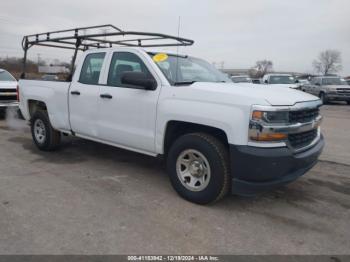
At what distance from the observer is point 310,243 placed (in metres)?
3.18

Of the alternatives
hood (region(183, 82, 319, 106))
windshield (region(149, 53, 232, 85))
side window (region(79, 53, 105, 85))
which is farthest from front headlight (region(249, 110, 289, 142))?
side window (region(79, 53, 105, 85))

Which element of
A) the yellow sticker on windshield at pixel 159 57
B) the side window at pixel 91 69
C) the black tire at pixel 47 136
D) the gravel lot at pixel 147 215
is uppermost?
the yellow sticker on windshield at pixel 159 57

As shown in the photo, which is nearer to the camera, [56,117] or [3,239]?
[3,239]

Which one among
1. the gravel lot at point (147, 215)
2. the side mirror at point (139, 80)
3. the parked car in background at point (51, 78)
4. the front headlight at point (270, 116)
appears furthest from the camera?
the parked car in background at point (51, 78)

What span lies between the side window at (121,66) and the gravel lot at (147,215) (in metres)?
1.45

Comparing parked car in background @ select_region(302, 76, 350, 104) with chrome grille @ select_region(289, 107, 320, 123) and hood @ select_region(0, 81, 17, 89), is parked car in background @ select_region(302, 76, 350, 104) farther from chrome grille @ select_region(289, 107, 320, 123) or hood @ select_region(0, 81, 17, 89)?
chrome grille @ select_region(289, 107, 320, 123)

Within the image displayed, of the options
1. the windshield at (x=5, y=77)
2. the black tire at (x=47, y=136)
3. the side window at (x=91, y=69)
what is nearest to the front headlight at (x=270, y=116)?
the side window at (x=91, y=69)

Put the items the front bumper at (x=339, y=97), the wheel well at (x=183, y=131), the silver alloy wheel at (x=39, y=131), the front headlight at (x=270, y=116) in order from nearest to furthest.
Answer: the front headlight at (x=270, y=116)
the wheel well at (x=183, y=131)
the silver alloy wheel at (x=39, y=131)
the front bumper at (x=339, y=97)

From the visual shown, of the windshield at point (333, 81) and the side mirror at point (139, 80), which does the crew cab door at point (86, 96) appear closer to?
the side mirror at point (139, 80)

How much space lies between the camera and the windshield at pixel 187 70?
441 cm

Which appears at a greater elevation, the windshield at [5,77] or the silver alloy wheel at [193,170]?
the windshield at [5,77]

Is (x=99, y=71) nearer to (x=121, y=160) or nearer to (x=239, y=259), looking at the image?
(x=121, y=160)

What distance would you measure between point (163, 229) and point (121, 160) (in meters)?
2.71

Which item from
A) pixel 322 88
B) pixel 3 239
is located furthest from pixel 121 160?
pixel 322 88
